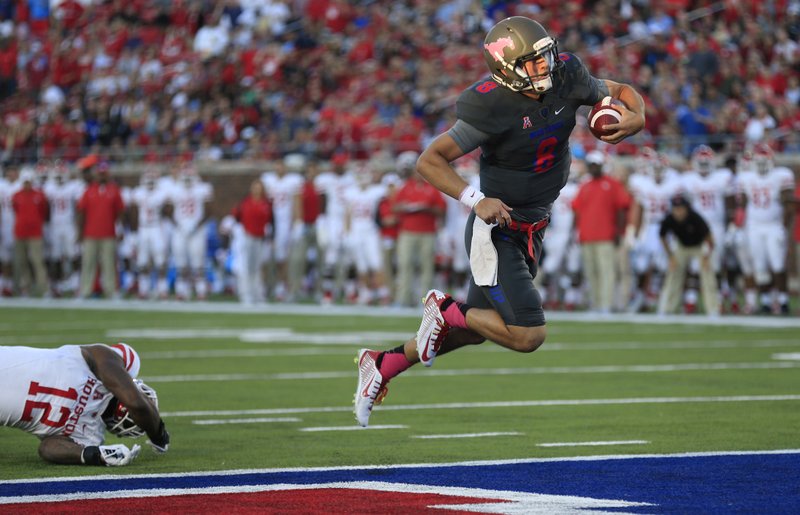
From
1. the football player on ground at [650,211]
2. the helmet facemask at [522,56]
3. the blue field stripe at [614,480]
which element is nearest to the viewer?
the blue field stripe at [614,480]

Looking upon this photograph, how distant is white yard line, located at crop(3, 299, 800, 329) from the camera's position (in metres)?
17.2

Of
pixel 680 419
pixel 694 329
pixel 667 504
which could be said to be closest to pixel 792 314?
pixel 694 329

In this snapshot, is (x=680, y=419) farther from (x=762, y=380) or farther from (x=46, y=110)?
(x=46, y=110)

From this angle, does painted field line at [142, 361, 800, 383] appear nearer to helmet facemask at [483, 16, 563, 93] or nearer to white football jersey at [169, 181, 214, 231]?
helmet facemask at [483, 16, 563, 93]

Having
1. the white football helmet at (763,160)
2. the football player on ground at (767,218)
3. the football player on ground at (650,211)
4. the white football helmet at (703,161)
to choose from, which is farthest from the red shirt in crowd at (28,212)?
the white football helmet at (763,160)

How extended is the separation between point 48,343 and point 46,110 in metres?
17.0

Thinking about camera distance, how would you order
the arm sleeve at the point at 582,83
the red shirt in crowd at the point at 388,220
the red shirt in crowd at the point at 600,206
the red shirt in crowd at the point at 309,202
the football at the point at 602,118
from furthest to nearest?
the red shirt in crowd at the point at 309,202 → the red shirt in crowd at the point at 388,220 → the red shirt in crowd at the point at 600,206 → the arm sleeve at the point at 582,83 → the football at the point at 602,118

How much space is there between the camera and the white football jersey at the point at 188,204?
76.3 ft

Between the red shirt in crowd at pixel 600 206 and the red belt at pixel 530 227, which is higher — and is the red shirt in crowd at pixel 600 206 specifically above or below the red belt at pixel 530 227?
above

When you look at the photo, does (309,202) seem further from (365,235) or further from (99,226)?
(99,226)

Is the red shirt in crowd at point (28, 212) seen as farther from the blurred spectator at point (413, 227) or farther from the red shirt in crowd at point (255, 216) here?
the blurred spectator at point (413, 227)

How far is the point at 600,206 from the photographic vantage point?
18719mm

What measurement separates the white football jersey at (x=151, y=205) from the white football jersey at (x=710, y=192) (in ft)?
27.2

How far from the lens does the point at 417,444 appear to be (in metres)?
7.44
